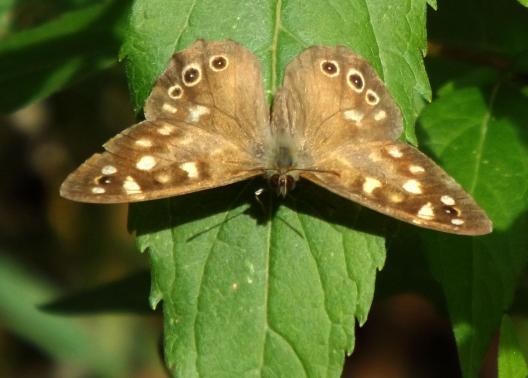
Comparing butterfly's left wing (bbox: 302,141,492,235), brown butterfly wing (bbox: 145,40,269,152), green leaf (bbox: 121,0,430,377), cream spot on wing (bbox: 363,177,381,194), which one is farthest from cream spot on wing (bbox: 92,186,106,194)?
cream spot on wing (bbox: 363,177,381,194)

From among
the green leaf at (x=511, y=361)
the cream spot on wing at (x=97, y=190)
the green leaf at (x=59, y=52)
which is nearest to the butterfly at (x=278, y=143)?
the cream spot on wing at (x=97, y=190)

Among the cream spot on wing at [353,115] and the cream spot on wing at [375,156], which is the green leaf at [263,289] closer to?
the cream spot on wing at [375,156]

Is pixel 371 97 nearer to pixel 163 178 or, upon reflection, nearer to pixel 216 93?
pixel 216 93

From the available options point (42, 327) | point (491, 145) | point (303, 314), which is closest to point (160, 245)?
point (303, 314)

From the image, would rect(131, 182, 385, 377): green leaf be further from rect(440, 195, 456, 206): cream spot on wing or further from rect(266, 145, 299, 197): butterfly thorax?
rect(440, 195, 456, 206): cream spot on wing

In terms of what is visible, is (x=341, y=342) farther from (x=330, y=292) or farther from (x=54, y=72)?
(x=54, y=72)

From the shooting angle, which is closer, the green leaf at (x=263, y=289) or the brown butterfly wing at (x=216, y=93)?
the green leaf at (x=263, y=289)
